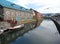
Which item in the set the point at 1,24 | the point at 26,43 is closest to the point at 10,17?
the point at 1,24

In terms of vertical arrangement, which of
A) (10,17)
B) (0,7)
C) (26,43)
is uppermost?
(0,7)

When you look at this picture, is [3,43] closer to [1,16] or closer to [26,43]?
[26,43]

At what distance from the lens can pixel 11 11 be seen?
36.3 metres

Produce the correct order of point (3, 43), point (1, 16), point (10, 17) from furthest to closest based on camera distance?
point (10, 17) < point (1, 16) < point (3, 43)

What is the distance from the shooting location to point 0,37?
18.7 metres

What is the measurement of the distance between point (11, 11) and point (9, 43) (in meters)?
20.1

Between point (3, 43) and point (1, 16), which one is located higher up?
point (1, 16)

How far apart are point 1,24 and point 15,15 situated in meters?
13.8

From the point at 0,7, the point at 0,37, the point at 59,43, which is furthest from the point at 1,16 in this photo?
the point at 59,43

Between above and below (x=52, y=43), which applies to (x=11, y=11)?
above

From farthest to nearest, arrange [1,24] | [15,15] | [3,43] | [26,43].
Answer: [15,15], [1,24], [26,43], [3,43]

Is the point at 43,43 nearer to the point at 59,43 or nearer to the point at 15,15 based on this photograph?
the point at 59,43

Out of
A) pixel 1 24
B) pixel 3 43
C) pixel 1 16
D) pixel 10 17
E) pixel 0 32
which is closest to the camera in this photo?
pixel 3 43

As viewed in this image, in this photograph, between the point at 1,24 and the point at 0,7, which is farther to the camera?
the point at 0,7
